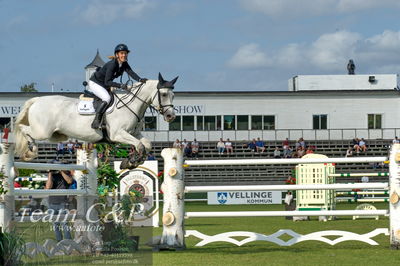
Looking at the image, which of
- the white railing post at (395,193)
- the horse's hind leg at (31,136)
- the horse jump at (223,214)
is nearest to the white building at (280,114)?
the horse's hind leg at (31,136)

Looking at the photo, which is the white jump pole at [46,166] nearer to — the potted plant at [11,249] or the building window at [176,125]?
the potted plant at [11,249]

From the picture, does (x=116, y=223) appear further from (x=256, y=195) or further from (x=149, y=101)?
(x=256, y=195)

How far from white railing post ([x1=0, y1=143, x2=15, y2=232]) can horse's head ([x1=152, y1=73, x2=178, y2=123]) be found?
283 centimetres

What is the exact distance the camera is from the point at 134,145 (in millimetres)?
10867

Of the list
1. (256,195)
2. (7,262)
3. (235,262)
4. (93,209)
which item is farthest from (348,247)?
(256,195)

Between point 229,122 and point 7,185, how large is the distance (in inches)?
1685

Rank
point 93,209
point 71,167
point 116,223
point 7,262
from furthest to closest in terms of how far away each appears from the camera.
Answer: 1. point 71,167
2. point 116,223
3. point 93,209
4. point 7,262

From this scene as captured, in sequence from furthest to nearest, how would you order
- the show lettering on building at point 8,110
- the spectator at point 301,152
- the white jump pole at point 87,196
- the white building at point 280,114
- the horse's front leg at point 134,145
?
the white building at point 280,114, the show lettering on building at point 8,110, the spectator at point 301,152, the horse's front leg at point 134,145, the white jump pole at point 87,196

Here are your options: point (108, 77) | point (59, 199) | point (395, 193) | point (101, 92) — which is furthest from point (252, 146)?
point (59, 199)

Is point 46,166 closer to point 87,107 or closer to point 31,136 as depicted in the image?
point 87,107

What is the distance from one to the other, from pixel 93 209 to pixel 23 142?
3.84m

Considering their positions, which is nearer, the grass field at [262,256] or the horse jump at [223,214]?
the grass field at [262,256]

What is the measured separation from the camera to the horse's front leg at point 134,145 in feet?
35.1

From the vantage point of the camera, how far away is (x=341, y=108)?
52.1m
